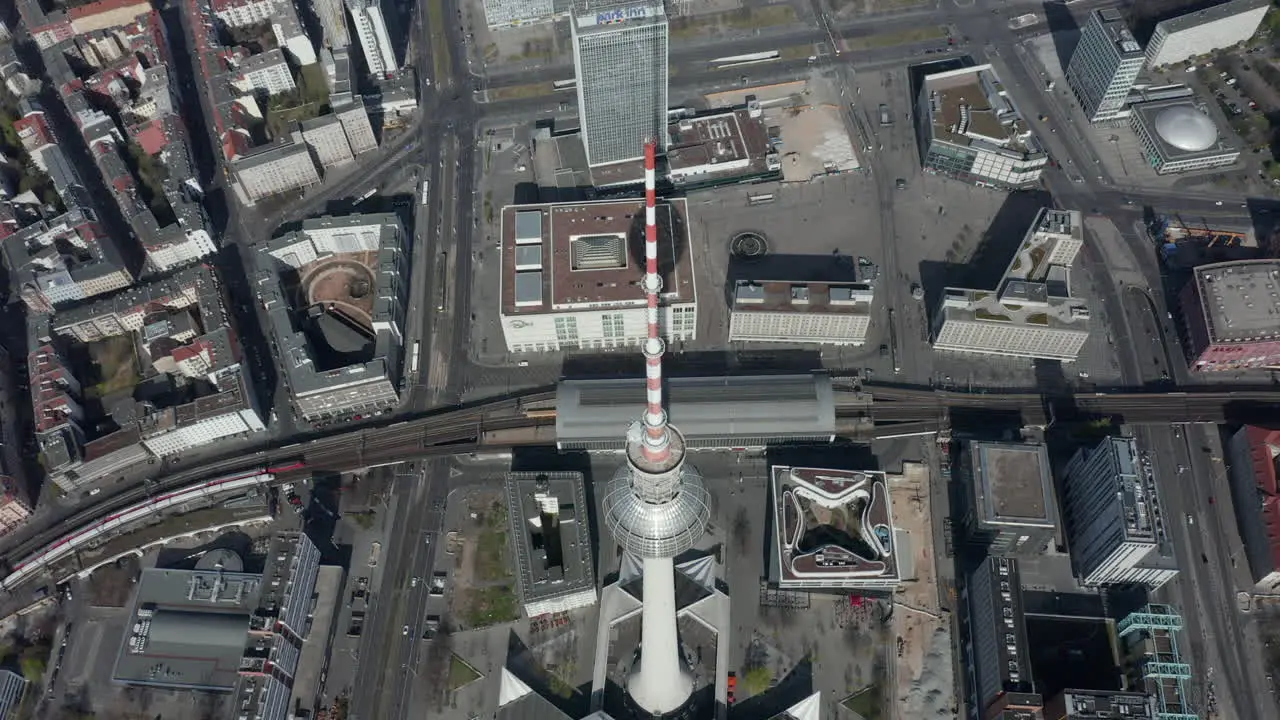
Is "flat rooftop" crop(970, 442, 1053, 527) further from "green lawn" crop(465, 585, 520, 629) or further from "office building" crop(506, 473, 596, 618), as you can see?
"green lawn" crop(465, 585, 520, 629)

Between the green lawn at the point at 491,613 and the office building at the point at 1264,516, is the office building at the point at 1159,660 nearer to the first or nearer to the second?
the office building at the point at 1264,516

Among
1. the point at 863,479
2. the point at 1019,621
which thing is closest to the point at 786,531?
the point at 863,479

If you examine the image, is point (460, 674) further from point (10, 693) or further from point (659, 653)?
point (10, 693)

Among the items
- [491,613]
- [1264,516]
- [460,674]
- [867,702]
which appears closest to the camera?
[867,702]

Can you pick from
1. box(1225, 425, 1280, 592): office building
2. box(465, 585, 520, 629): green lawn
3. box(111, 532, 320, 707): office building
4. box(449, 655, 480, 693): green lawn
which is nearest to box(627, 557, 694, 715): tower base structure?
box(465, 585, 520, 629): green lawn

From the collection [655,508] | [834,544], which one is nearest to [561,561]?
[655,508]

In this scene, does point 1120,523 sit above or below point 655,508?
above

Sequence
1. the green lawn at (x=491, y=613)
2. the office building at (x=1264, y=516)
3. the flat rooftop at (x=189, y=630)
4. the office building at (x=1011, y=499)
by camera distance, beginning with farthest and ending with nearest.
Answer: the green lawn at (x=491, y=613) < the office building at (x=1011, y=499) < the flat rooftop at (x=189, y=630) < the office building at (x=1264, y=516)

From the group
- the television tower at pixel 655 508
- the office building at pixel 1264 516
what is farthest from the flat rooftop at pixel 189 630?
the office building at pixel 1264 516
